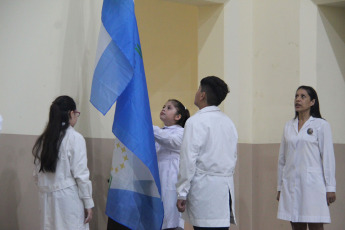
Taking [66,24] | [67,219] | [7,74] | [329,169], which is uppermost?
[66,24]

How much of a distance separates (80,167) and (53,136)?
0.29 meters

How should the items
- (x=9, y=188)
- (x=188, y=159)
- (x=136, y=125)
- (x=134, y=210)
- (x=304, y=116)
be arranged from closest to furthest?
(x=188, y=159)
(x=136, y=125)
(x=134, y=210)
(x=9, y=188)
(x=304, y=116)

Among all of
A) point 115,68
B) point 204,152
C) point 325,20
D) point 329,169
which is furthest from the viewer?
point 325,20

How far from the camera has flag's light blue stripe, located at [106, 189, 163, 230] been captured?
4773 mm

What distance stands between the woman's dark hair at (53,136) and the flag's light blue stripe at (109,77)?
1.28 ft

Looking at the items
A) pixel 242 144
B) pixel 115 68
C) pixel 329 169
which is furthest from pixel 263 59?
pixel 115 68

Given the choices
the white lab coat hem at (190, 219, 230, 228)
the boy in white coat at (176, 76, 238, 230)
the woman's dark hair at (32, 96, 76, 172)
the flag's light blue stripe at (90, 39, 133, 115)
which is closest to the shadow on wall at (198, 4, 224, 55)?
the flag's light blue stripe at (90, 39, 133, 115)

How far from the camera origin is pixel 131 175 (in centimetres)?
481

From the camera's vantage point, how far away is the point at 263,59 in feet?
21.0

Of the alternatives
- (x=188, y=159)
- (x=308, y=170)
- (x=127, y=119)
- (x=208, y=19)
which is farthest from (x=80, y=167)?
(x=208, y=19)

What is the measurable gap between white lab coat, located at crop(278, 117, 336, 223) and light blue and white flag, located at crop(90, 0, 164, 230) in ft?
3.85

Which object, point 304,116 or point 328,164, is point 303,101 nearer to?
point 304,116

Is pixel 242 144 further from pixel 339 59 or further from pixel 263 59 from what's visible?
pixel 339 59

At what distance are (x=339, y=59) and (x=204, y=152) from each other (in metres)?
2.79
